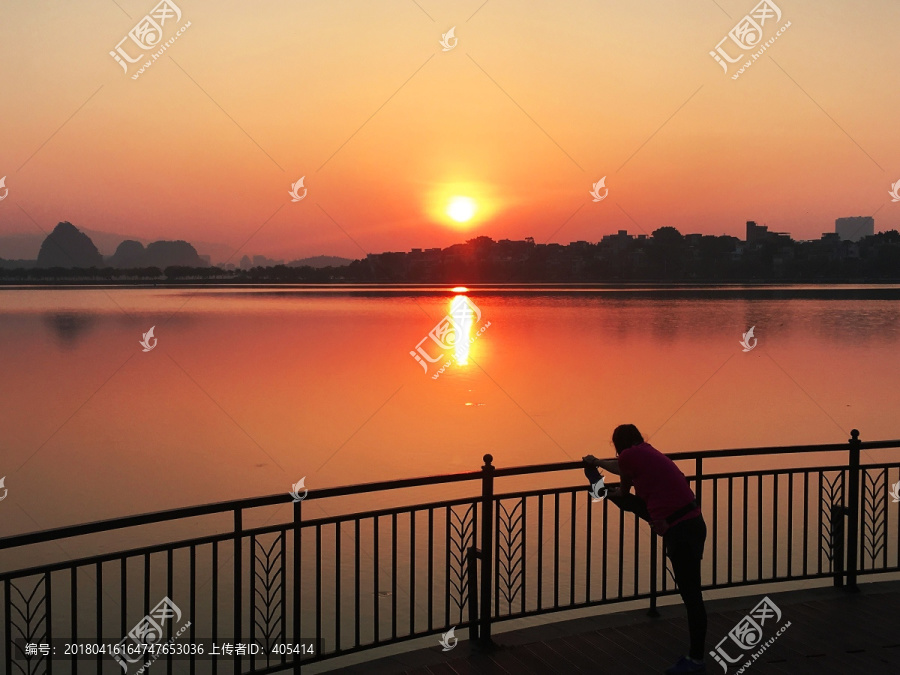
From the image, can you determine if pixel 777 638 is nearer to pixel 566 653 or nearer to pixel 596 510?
pixel 566 653

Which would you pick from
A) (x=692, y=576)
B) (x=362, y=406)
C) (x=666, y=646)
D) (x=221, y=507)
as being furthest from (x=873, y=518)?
(x=362, y=406)

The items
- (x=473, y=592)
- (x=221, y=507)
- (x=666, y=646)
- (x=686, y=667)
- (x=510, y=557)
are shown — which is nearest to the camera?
(x=221, y=507)

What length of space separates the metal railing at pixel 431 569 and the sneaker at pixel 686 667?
941 millimetres

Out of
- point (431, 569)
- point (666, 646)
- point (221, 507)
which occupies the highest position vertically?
point (221, 507)

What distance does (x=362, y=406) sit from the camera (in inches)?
954

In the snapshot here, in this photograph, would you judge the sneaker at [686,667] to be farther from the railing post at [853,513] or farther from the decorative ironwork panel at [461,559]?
the railing post at [853,513]

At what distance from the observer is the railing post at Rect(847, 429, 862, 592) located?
710cm

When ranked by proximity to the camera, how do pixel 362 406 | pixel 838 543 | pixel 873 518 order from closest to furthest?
pixel 838 543 < pixel 873 518 < pixel 362 406

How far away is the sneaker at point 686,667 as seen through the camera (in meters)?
5.40

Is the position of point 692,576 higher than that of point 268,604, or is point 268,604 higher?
point 692,576

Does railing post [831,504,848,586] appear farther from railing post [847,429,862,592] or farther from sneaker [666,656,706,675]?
sneaker [666,656,706,675]

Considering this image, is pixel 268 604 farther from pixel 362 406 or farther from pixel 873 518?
pixel 362 406

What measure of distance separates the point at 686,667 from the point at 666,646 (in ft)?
1.71

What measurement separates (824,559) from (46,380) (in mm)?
27624
